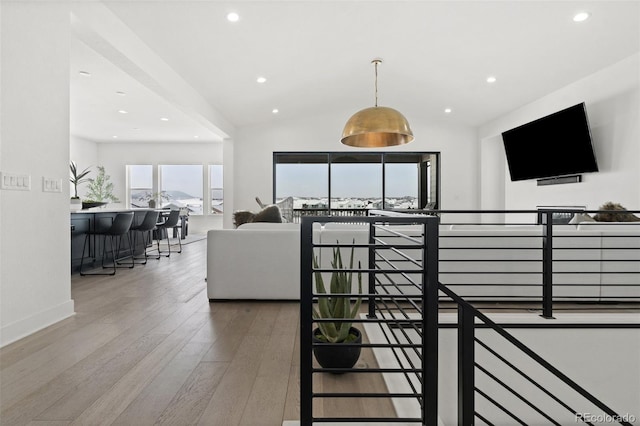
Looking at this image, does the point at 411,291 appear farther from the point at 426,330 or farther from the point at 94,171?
the point at 94,171

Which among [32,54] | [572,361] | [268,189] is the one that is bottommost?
[572,361]

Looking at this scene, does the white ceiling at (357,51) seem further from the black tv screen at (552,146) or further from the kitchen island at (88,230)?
the kitchen island at (88,230)

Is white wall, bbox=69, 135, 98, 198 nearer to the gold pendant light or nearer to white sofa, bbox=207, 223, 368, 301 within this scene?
white sofa, bbox=207, 223, 368, 301

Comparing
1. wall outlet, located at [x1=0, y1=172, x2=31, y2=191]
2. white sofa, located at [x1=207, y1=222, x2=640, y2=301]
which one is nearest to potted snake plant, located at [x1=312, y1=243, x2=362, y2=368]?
white sofa, located at [x1=207, y1=222, x2=640, y2=301]

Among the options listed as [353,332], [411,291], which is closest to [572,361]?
[411,291]

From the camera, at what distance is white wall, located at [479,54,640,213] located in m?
4.19

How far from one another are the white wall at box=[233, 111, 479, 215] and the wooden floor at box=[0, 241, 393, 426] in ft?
16.4

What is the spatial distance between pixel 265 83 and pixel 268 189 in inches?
104

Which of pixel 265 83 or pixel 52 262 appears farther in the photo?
pixel 265 83

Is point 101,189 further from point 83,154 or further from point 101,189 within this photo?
point 83,154

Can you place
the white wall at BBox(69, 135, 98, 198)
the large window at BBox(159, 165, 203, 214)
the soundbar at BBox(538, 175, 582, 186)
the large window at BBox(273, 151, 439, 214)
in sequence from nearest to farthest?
the soundbar at BBox(538, 175, 582, 186), the large window at BBox(273, 151, 439, 214), the white wall at BBox(69, 135, 98, 198), the large window at BBox(159, 165, 203, 214)

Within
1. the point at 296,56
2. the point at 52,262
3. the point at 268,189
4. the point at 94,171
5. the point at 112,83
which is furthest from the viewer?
the point at 94,171

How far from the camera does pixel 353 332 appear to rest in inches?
76.9

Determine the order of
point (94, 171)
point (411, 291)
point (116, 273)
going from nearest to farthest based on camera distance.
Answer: point (411, 291) < point (116, 273) < point (94, 171)
